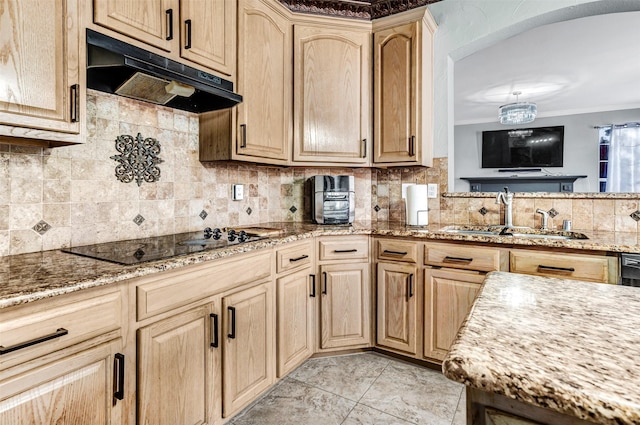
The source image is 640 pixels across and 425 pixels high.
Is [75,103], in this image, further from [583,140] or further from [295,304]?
[583,140]

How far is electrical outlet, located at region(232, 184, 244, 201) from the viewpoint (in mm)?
2506

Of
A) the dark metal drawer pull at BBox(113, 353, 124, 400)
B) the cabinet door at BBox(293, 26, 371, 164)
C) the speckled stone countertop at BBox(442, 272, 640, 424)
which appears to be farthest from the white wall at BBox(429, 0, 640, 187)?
the dark metal drawer pull at BBox(113, 353, 124, 400)

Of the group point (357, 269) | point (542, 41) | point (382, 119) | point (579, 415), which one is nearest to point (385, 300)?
point (357, 269)

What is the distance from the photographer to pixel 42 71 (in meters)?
1.24

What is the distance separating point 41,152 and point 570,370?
1926mm

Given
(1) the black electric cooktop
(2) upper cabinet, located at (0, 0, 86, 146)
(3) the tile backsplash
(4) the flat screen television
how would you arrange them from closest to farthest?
(2) upper cabinet, located at (0, 0, 86, 146), (1) the black electric cooktop, (3) the tile backsplash, (4) the flat screen television

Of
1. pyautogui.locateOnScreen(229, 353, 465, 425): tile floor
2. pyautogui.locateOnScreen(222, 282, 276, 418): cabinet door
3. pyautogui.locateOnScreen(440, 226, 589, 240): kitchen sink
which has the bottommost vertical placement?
pyautogui.locateOnScreen(229, 353, 465, 425): tile floor

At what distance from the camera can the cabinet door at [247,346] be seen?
1641 millimetres

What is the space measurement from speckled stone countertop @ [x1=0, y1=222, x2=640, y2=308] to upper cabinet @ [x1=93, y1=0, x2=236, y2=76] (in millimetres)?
971

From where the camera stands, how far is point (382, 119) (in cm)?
263

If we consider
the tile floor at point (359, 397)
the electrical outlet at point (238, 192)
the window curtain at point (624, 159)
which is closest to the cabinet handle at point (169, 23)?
the electrical outlet at point (238, 192)

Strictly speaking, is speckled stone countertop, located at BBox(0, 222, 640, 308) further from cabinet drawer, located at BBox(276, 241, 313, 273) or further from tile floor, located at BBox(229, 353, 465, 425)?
tile floor, located at BBox(229, 353, 465, 425)

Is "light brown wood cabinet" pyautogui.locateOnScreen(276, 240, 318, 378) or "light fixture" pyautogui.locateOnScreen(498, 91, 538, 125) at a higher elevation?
"light fixture" pyautogui.locateOnScreen(498, 91, 538, 125)

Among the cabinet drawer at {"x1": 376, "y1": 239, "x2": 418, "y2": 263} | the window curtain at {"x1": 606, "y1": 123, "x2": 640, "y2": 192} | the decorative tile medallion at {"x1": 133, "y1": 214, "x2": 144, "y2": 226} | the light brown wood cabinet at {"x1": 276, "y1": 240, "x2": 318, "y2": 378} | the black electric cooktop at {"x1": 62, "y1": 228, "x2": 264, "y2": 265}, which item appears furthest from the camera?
the window curtain at {"x1": 606, "y1": 123, "x2": 640, "y2": 192}
